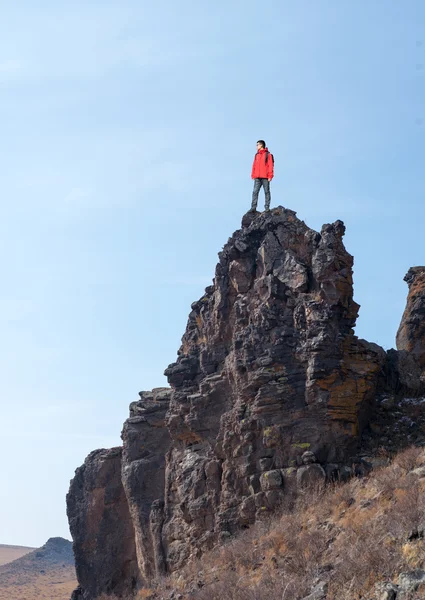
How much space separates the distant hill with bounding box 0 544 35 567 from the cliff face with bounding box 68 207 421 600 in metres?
109

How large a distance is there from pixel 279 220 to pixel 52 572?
78.2 metres

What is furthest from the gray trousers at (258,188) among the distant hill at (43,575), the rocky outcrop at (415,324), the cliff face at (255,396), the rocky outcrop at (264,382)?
the distant hill at (43,575)

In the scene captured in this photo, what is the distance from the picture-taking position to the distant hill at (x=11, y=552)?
5334 inches

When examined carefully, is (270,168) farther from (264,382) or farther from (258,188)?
(264,382)

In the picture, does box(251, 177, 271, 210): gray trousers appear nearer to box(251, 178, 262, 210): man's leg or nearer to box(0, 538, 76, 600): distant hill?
box(251, 178, 262, 210): man's leg

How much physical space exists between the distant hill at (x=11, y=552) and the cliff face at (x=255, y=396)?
359 ft

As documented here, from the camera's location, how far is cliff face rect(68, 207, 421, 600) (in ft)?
86.6

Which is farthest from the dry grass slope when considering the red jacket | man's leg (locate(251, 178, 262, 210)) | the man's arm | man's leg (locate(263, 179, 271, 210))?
the red jacket

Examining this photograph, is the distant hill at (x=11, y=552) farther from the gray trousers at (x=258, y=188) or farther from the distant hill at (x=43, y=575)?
the gray trousers at (x=258, y=188)

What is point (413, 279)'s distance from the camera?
38.4 meters

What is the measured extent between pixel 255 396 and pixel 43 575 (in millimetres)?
76719

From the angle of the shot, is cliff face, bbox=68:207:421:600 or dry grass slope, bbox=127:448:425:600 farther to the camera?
cliff face, bbox=68:207:421:600

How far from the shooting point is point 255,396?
89.3 ft

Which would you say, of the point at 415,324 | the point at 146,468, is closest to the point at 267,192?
the point at 415,324
